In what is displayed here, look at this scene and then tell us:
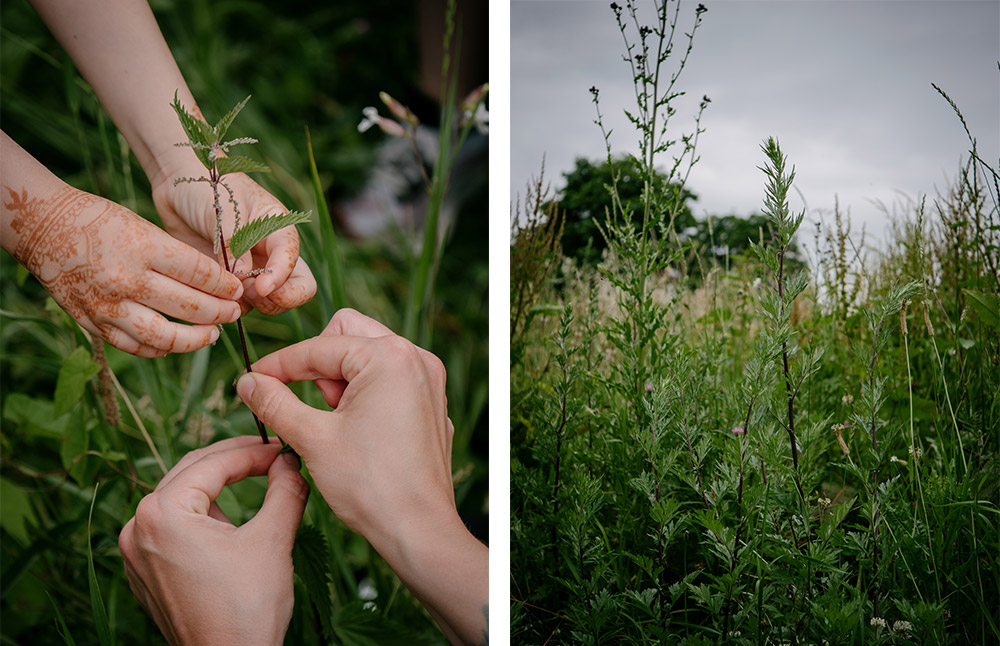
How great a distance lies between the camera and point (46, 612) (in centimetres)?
86

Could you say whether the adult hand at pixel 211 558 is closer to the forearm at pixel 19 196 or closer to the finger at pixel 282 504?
the finger at pixel 282 504

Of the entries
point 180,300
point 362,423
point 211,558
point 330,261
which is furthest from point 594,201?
point 211,558

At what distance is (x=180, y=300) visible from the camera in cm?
66

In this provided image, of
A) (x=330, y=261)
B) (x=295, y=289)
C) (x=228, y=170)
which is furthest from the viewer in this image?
(x=330, y=261)

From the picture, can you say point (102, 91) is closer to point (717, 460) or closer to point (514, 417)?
point (514, 417)

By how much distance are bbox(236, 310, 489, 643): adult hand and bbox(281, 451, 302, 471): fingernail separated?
4 cm

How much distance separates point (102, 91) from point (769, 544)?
1081 mm

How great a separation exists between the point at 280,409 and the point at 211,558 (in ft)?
0.59

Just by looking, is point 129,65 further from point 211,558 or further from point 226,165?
point 211,558

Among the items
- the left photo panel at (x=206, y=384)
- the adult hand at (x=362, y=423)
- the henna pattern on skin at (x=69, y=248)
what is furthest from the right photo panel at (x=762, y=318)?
the henna pattern on skin at (x=69, y=248)

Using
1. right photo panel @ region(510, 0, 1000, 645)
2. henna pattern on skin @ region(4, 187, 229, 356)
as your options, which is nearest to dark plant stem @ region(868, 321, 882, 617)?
right photo panel @ region(510, 0, 1000, 645)

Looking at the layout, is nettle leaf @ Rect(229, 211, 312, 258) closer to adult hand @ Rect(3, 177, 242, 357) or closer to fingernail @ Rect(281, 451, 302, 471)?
adult hand @ Rect(3, 177, 242, 357)

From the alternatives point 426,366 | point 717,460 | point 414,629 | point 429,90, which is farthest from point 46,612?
point 429,90

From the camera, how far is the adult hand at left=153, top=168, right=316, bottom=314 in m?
0.72
